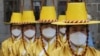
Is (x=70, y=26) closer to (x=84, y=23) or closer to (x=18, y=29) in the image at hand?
(x=84, y=23)

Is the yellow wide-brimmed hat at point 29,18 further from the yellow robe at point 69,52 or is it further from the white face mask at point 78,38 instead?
the white face mask at point 78,38

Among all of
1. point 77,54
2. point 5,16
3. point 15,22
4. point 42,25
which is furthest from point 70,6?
point 5,16

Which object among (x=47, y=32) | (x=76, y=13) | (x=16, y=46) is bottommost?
(x=16, y=46)

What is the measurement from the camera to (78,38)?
21.8 feet

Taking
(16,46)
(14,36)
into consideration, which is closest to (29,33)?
(16,46)

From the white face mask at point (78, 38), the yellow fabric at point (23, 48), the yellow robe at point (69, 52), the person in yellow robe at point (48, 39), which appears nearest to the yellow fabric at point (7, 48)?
the yellow fabric at point (23, 48)

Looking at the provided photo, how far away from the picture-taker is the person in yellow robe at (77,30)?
666 centimetres

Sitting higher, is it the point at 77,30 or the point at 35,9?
the point at 77,30

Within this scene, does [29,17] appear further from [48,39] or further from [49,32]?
[49,32]

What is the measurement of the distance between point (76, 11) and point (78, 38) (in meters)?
0.32

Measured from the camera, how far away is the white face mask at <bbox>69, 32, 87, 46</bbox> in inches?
261

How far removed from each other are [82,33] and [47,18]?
2.35 metres

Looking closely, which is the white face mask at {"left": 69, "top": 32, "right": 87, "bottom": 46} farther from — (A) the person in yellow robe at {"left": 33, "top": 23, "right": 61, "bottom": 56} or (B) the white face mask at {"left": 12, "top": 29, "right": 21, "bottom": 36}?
(B) the white face mask at {"left": 12, "top": 29, "right": 21, "bottom": 36}

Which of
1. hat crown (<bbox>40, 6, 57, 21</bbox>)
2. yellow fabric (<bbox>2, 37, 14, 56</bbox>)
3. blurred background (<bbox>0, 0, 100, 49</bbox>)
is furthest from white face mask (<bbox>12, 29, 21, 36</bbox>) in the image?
blurred background (<bbox>0, 0, 100, 49</bbox>)
